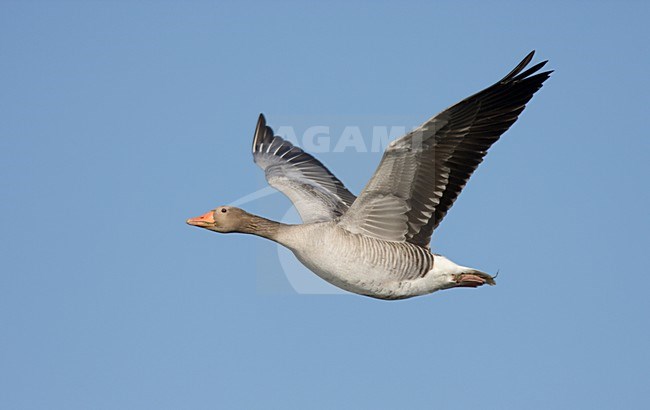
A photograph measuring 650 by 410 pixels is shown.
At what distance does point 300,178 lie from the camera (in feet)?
43.3

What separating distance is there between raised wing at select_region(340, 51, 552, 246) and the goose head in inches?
53.2

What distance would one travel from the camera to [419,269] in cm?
1013

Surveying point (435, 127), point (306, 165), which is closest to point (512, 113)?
point (435, 127)

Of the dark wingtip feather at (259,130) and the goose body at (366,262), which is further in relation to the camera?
the dark wingtip feather at (259,130)

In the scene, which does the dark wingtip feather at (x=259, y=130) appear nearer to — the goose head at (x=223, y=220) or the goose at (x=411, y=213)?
the goose head at (x=223, y=220)

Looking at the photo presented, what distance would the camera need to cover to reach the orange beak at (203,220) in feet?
34.9

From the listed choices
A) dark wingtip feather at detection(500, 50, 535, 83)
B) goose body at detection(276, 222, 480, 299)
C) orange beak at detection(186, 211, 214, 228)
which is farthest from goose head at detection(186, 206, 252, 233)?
dark wingtip feather at detection(500, 50, 535, 83)

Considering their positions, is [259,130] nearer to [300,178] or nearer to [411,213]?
[300,178]

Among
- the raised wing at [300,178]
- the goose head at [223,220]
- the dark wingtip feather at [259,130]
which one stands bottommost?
the goose head at [223,220]

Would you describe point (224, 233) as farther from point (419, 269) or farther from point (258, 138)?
point (258, 138)

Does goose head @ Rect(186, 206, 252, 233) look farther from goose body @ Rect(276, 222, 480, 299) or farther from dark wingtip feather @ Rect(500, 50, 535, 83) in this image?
dark wingtip feather @ Rect(500, 50, 535, 83)

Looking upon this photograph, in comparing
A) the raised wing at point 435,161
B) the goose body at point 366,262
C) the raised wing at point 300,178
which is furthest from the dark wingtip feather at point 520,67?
the raised wing at point 300,178

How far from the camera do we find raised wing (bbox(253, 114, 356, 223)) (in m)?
11.9

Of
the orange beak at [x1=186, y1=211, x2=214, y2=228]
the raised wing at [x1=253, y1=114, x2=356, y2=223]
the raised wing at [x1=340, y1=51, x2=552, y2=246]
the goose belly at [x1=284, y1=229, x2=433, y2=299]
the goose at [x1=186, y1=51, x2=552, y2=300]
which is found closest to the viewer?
the raised wing at [x1=340, y1=51, x2=552, y2=246]
